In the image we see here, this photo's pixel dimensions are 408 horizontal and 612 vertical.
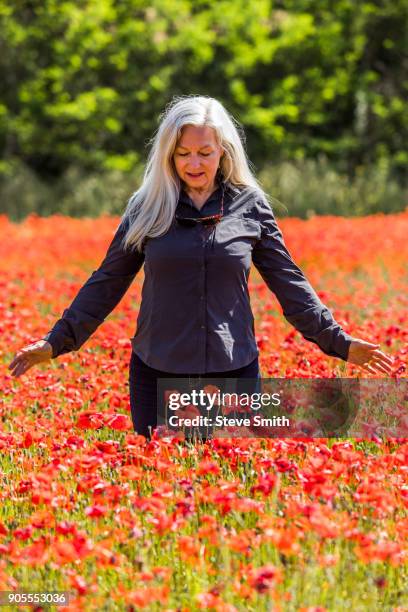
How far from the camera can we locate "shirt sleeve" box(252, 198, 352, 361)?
4426 millimetres

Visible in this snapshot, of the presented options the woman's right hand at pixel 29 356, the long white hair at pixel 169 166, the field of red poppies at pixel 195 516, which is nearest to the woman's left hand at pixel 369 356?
the field of red poppies at pixel 195 516

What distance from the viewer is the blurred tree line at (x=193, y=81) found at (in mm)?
26266

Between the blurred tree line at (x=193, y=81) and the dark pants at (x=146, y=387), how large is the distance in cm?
1972

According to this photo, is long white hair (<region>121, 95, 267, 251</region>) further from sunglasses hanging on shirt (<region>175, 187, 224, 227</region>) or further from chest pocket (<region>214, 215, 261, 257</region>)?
chest pocket (<region>214, 215, 261, 257</region>)

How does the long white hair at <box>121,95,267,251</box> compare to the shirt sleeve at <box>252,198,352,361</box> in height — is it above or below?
above

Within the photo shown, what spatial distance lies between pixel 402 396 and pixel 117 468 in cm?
158

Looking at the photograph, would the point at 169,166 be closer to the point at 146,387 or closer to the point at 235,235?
the point at 235,235

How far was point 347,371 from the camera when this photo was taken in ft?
18.2

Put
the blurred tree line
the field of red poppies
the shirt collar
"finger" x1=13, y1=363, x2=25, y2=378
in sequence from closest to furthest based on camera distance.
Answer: the field of red poppies < "finger" x1=13, y1=363, x2=25, y2=378 < the shirt collar < the blurred tree line

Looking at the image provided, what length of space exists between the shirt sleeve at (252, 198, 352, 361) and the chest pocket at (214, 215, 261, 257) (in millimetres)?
81

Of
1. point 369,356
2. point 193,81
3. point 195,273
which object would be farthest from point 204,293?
point 193,81

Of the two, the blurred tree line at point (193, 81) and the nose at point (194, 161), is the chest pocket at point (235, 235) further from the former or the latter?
the blurred tree line at point (193, 81)

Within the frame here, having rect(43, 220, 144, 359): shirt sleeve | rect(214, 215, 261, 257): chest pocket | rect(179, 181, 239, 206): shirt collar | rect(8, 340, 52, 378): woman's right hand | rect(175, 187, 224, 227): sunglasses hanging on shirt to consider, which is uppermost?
rect(179, 181, 239, 206): shirt collar

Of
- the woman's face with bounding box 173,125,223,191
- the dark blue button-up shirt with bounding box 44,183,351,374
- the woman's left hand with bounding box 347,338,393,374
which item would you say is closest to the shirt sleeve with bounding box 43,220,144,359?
the dark blue button-up shirt with bounding box 44,183,351,374
